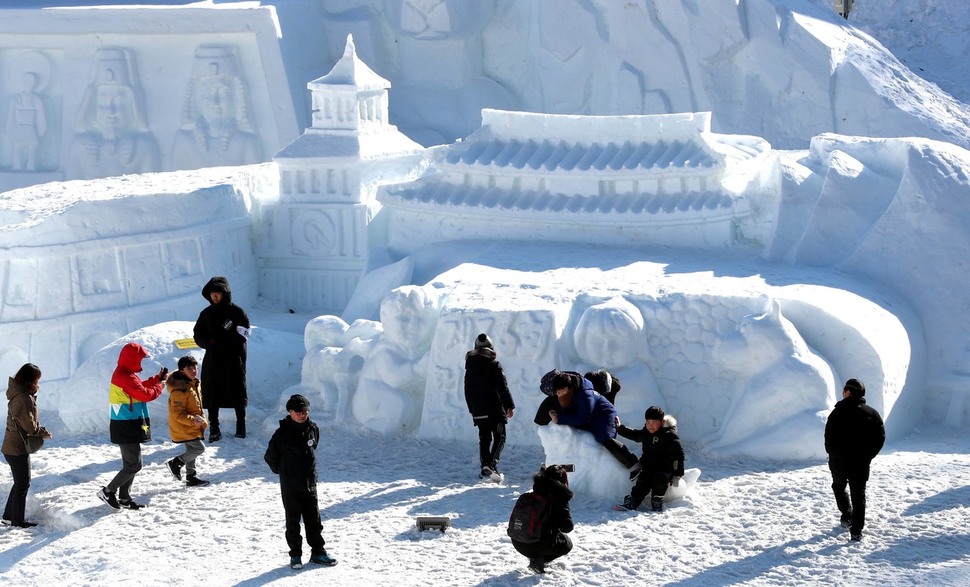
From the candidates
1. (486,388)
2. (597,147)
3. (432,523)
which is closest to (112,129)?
(597,147)

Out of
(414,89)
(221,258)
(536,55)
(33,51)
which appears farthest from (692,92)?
(33,51)

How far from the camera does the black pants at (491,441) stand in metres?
8.98

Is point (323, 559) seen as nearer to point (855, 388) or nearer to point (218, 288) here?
point (218, 288)

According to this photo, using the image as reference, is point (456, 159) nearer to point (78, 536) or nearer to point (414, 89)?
point (78, 536)

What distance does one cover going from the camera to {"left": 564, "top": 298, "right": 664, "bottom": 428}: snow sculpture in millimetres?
9594

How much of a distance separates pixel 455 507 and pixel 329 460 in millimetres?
1338

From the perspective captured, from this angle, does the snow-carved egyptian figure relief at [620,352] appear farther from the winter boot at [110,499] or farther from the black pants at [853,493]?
the winter boot at [110,499]

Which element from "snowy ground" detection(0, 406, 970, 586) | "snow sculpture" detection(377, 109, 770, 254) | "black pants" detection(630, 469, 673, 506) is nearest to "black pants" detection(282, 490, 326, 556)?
"snowy ground" detection(0, 406, 970, 586)

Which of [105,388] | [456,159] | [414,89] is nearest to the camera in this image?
[105,388]

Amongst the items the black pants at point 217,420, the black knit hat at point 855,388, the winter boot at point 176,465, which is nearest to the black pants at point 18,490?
the winter boot at point 176,465

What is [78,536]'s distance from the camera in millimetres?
8227

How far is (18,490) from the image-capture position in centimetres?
841

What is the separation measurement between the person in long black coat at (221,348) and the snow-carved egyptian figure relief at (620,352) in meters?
2.31

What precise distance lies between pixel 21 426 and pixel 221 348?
184cm
